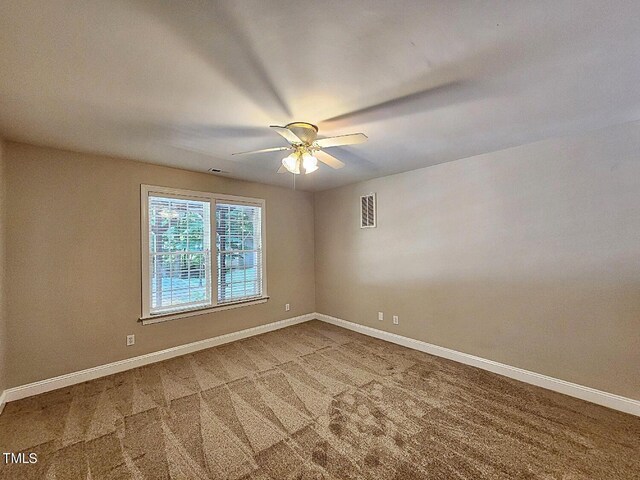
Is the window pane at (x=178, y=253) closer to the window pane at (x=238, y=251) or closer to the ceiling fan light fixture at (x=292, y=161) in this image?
the window pane at (x=238, y=251)

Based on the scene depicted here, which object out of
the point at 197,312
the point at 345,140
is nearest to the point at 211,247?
the point at 197,312

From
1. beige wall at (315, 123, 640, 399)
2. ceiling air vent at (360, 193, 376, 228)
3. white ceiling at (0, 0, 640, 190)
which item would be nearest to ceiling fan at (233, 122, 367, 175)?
white ceiling at (0, 0, 640, 190)

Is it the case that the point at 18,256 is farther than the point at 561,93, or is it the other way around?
the point at 18,256

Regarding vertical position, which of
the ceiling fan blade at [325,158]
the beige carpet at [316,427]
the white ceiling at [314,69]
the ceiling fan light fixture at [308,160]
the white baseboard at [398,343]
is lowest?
the beige carpet at [316,427]

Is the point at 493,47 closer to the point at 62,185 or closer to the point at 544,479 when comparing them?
the point at 544,479

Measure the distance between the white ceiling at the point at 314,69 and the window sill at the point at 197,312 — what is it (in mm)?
2134

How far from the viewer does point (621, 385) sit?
244 cm

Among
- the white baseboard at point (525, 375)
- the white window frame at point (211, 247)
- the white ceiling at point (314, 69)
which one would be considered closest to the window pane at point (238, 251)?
the white window frame at point (211, 247)

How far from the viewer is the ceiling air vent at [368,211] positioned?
4438 millimetres

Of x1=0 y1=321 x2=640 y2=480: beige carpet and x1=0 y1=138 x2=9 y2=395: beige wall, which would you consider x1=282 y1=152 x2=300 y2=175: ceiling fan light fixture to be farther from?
x1=0 y1=138 x2=9 y2=395: beige wall

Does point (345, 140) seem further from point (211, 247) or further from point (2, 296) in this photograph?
point (2, 296)

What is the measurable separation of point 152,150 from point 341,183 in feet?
9.15

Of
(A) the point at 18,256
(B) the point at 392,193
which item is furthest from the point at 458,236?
(A) the point at 18,256

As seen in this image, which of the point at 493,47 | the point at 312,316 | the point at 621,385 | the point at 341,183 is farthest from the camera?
the point at 312,316
